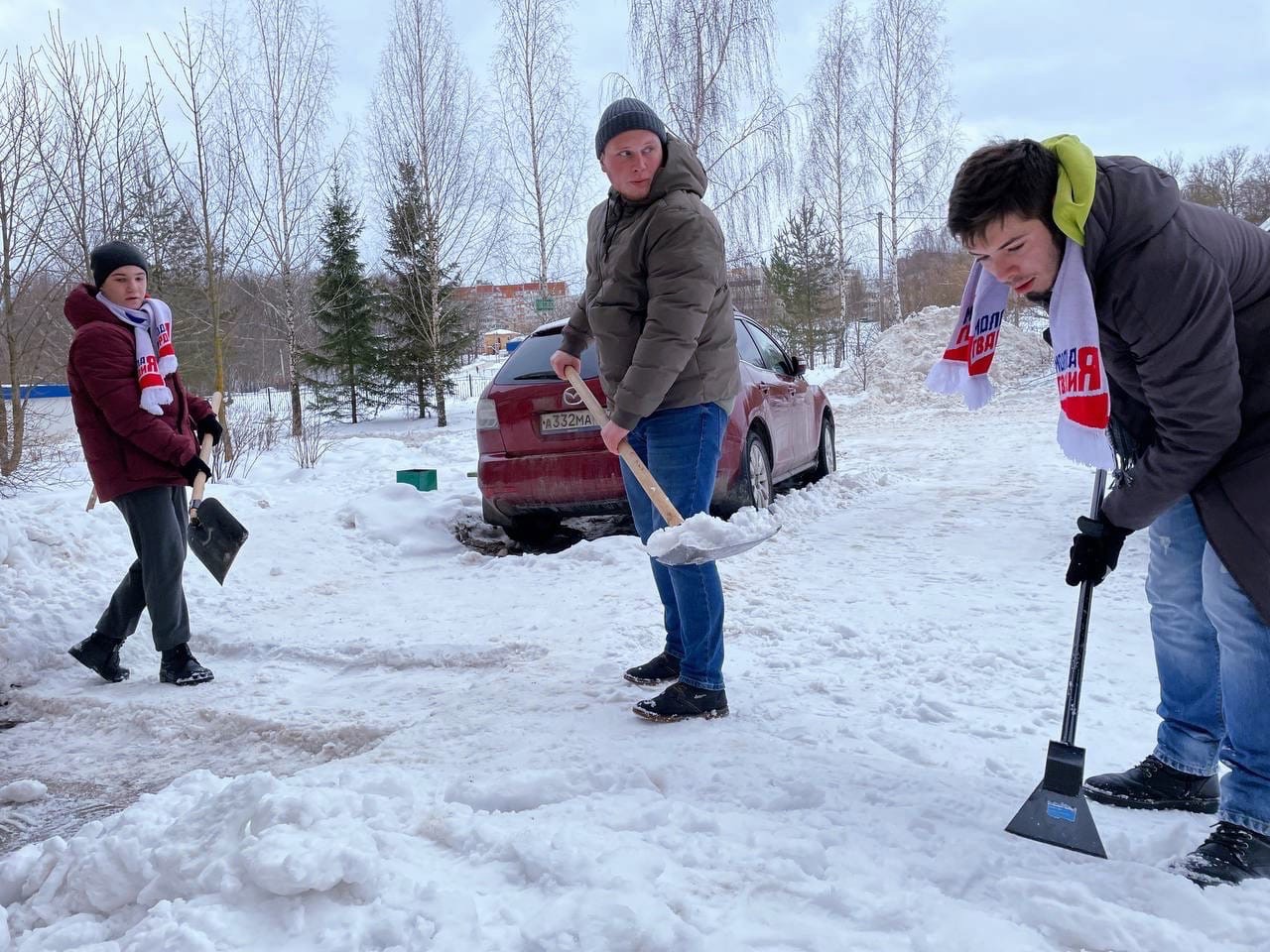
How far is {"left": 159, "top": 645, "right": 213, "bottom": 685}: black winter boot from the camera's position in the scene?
3.82m

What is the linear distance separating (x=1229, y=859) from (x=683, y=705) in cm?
152

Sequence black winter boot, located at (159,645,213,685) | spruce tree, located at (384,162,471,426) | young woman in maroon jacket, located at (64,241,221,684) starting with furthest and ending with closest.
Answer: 1. spruce tree, located at (384,162,471,426)
2. black winter boot, located at (159,645,213,685)
3. young woman in maroon jacket, located at (64,241,221,684)

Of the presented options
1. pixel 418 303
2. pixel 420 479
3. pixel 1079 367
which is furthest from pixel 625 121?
pixel 418 303

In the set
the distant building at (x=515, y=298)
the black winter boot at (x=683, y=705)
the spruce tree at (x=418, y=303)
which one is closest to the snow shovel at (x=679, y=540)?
the black winter boot at (x=683, y=705)

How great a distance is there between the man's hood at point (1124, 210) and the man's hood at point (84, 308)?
12.3 feet

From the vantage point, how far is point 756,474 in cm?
607

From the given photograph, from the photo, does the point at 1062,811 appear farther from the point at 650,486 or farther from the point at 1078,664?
the point at 650,486

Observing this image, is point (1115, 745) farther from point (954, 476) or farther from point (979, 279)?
point (954, 476)

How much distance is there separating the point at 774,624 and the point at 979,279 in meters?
2.02

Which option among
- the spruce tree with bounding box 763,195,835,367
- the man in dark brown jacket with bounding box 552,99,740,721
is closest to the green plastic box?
the man in dark brown jacket with bounding box 552,99,740,721

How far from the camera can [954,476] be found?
8445 millimetres

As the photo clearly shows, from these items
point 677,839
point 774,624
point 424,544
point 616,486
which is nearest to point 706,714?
point 677,839

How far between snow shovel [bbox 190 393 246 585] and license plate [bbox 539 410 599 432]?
202cm

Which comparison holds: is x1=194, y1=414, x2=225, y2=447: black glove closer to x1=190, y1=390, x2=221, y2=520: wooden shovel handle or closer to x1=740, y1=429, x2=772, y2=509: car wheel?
x1=190, y1=390, x2=221, y2=520: wooden shovel handle
